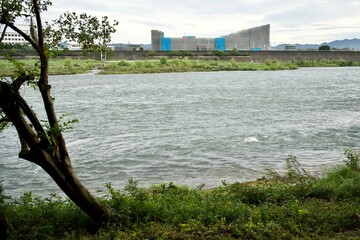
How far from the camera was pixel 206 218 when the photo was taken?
704 centimetres

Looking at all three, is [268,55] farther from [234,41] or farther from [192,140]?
[192,140]

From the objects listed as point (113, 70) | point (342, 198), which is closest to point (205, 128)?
point (342, 198)

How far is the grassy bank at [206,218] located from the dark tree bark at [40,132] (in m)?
0.75

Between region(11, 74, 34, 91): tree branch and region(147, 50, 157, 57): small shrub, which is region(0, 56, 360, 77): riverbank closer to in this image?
region(147, 50, 157, 57): small shrub

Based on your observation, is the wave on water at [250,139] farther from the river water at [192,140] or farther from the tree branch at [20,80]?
the tree branch at [20,80]

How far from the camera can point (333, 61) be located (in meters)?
110

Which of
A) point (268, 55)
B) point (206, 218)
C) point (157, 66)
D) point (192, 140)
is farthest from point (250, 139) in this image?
point (268, 55)

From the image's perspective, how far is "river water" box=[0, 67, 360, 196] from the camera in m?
14.1

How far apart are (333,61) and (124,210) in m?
113

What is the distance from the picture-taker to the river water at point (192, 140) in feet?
46.2

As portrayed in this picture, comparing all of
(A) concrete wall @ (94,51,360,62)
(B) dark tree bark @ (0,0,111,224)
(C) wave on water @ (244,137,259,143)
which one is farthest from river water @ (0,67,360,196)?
(A) concrete wall @ (94,51,360,62)

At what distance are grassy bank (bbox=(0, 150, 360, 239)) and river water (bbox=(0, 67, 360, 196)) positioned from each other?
444 centimetres

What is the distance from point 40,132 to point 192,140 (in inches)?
566

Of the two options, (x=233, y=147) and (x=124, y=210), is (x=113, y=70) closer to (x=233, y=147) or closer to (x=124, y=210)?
(x=233, y=147)
